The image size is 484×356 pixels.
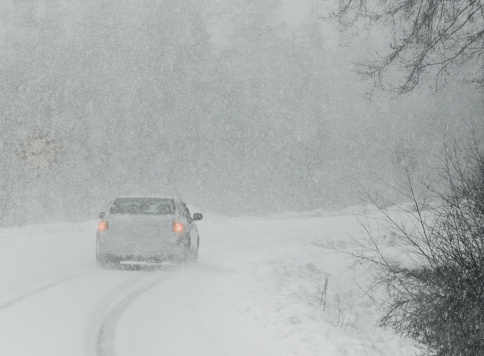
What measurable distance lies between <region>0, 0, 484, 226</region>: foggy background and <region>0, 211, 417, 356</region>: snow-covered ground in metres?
43.1

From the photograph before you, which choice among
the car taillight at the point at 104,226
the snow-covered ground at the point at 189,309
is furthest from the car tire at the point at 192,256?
the car taillight at the point at 104,226

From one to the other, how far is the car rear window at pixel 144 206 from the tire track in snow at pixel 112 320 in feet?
9.25

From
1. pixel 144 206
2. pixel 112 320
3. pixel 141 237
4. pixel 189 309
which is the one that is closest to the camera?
pixel 112 320

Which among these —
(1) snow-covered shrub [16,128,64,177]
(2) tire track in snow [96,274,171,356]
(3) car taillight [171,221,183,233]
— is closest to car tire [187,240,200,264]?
(3) car taillight [171,221,183,233]

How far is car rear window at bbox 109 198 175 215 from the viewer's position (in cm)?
1603

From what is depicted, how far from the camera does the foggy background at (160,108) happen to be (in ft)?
204

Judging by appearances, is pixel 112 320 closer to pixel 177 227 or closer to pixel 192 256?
pixel 177 227

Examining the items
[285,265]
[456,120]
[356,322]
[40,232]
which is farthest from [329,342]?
[456,120]

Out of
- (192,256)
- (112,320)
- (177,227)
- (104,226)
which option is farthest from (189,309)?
(192,256)

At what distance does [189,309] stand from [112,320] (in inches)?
54.7

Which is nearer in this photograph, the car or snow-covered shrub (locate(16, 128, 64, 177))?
the car

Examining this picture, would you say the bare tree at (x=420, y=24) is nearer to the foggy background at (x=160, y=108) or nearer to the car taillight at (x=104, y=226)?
the car taillight at (x=104, y=226)

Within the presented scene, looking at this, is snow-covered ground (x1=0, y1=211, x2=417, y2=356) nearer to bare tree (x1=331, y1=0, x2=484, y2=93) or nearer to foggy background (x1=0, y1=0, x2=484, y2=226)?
bare tree (x1=331, y1=0, x2=484, y2=93)

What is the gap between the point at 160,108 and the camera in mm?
66500
